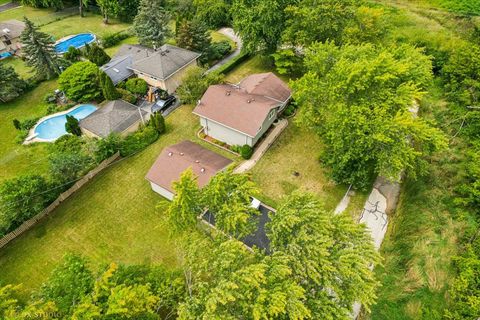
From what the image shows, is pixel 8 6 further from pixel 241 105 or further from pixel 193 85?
pixel 241 105

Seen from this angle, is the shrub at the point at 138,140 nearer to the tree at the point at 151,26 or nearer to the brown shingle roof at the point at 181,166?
the brown shingle roof at the point at 181,166

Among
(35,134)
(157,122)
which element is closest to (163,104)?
(157,122)

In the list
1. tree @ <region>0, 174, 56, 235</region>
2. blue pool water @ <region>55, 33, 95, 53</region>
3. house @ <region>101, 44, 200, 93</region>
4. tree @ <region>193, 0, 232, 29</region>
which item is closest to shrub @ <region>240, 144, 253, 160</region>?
house @ <region>101, 44, 200, 93</region>

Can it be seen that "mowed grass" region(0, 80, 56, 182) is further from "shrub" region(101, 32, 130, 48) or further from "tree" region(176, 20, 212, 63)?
"tree" region(176, 20, 212, 63)

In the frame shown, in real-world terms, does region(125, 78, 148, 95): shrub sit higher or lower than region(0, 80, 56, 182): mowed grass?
higher

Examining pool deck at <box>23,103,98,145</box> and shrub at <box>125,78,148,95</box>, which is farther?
shrub at <box>125,78,148,95</box>

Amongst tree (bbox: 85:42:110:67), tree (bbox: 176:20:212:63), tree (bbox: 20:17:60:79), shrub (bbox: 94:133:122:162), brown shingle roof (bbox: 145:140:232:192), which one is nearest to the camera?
brown shingle roof (bbox: 145:140:232:192)
